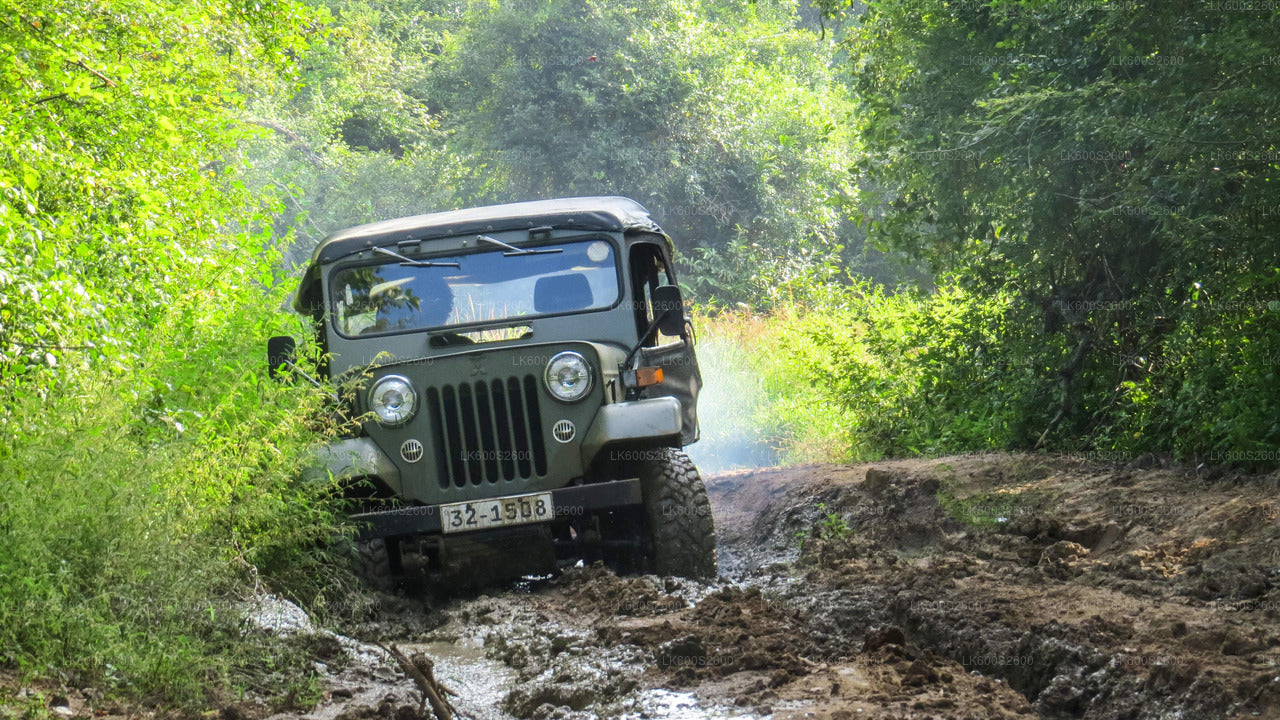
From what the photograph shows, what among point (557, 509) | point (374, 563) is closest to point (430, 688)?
point (557, 509)

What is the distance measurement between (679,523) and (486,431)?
116 cm

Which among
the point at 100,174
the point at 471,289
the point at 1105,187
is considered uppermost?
the point at 100,174

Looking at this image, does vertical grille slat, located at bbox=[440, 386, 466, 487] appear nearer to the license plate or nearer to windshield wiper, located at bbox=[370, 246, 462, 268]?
the license plate

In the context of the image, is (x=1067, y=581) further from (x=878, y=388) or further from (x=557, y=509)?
(x=878, y=388)

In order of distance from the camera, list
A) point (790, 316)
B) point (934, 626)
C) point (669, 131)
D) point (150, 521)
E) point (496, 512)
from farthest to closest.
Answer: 1. point (669, 131)
2. point (790, 316)
3. point (496, 512)
4. point (934, 626)
5. point (150, 521)

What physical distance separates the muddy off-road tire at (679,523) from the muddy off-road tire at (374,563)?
1.42m

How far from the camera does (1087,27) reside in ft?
27.0

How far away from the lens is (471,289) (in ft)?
24.0

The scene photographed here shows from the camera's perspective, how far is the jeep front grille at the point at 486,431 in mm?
6707

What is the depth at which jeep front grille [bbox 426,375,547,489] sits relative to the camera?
671cm

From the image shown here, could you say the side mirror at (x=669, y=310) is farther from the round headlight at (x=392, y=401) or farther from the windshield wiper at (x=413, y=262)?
the round headlight at (x=392, y=401)

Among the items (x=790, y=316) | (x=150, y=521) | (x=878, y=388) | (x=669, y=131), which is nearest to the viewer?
(x=150, y=521)

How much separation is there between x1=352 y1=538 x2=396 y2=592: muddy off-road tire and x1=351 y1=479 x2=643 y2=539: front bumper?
0.48ft

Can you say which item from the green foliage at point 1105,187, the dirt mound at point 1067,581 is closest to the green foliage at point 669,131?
the green foliage at point 1105,187
